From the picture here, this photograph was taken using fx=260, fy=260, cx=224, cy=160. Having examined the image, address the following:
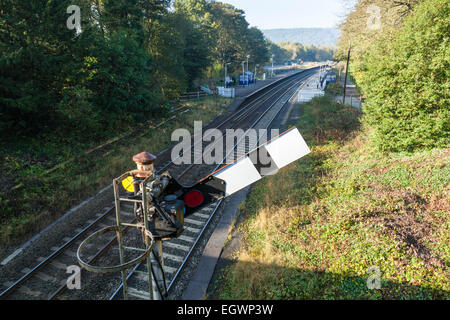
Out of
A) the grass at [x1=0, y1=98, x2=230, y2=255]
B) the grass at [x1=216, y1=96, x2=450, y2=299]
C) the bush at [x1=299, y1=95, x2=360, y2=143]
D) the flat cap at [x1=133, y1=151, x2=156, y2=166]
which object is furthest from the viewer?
the bush at [x1=299, y1=95, x2=360, y2=143]

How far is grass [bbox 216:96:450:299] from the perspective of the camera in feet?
22.3

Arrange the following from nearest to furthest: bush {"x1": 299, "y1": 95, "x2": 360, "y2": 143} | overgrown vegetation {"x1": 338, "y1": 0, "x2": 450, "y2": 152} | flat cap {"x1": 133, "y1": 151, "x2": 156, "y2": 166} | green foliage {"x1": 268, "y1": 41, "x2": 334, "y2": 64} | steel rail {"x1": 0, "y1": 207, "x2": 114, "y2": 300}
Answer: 1. flat cap {"x1": 133, "y1": 151, "x2": 156, "y2": 166}
2. steel rail {"x1": 0, "y1": 207, "x2": 114, "y2": 300}
3. overgrown vegetation {"x1": 338, "y1": 0, "x2": 450, "y2": 152}
4. bush {"x1": 299, "y1": 95, "x2": 360, "y2": 143}
5. green foliage {"x1": 268, "y1": 41, "x2": 334, "y2": 64}

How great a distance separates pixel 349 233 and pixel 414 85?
27.8ft

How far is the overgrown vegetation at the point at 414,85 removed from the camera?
1157 cm

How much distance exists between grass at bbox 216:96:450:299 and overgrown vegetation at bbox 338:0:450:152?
0.92 meters

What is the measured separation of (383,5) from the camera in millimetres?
20250

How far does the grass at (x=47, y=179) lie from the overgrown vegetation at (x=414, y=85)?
1473cm

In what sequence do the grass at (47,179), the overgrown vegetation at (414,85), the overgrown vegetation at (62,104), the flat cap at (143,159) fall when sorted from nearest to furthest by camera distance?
1. the flat cap at (143,159)
2. the grass at (47,179)
3. the overgrown vegetation at (414,85)
4. the overgrown vegetation at (62,104)

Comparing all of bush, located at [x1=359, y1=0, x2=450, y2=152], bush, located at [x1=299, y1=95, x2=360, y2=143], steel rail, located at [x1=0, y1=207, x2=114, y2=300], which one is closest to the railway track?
steel rail, located at [x1=0, y1=207, x2=114, y2=300]

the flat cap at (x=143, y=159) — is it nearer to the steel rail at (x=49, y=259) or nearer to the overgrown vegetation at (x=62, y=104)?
the steel rail at (x=49, y=259)

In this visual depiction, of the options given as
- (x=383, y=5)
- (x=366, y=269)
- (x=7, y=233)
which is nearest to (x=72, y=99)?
(x=7, y=233)

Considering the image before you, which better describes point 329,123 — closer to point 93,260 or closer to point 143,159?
point 93,260

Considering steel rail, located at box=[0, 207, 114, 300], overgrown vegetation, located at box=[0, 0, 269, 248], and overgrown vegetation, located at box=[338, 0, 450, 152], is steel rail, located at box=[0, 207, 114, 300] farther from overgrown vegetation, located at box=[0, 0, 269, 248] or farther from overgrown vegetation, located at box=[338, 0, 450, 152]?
overgrown vegetation, located at box=[338, 0, 450, 152]

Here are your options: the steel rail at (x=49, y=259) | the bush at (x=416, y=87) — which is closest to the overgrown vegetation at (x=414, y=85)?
the bush at (x=416, y=87)
